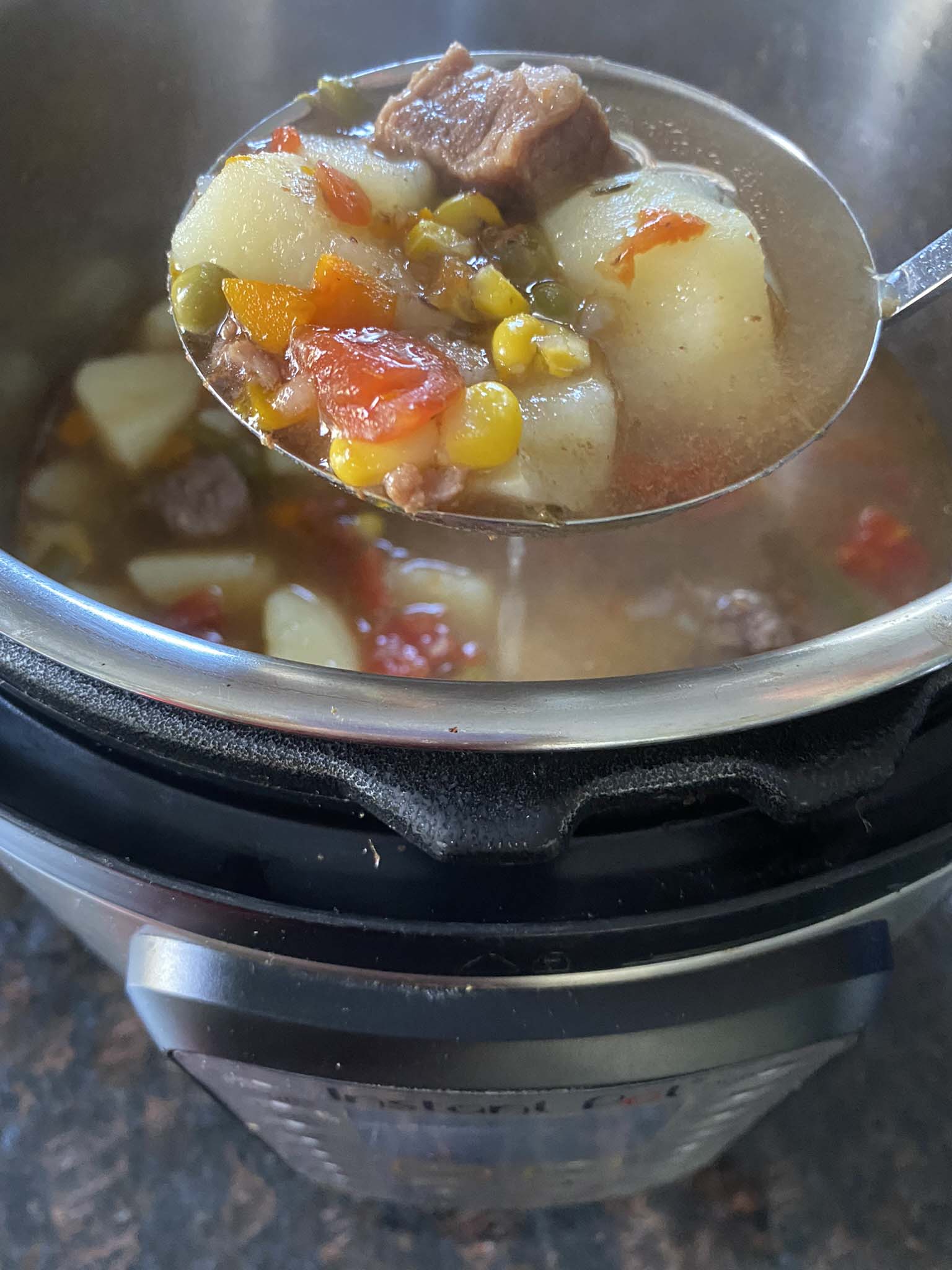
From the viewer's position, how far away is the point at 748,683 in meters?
0.67

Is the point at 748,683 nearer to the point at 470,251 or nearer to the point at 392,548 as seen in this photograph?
the point at 470,251

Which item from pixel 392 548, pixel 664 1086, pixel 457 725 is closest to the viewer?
pixel 457 725

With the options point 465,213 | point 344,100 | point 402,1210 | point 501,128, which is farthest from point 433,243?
point 402,1210

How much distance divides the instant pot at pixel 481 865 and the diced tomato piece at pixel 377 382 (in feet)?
1.29

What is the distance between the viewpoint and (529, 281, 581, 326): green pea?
1.20 meters

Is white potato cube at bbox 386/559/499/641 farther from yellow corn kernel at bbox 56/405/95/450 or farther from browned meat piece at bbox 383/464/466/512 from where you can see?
yellow corn kernel at bbox 56/405/95/450

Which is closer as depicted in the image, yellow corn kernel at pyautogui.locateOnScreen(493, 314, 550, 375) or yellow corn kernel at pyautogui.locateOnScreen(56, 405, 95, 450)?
yellow corn kernel at pyautogui.locateOnScreen(493, 314, 550, 375)

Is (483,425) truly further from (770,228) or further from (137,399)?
(137,399)

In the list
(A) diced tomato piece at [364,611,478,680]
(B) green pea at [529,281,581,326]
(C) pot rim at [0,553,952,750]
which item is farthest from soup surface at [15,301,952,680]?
(C) pot rim at [0,553,952,750]

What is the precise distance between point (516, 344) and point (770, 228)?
53 cm

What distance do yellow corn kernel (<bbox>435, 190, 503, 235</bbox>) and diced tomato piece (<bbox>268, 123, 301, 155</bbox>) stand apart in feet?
0.69

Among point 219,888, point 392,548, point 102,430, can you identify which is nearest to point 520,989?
point 219,888

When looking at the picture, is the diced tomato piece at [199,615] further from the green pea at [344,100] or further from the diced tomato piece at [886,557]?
the diced tomato piece at [886,557]

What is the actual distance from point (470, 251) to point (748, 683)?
771 millimetres
